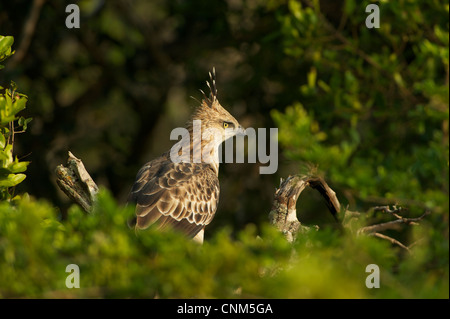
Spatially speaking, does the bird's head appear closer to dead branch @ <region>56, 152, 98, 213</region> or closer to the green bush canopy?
the green bush canopy

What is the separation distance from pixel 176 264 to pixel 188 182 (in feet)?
10.8

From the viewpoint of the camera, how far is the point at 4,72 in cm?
884

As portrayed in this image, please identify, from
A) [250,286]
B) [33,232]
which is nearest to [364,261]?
[250,286]

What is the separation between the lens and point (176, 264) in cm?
320

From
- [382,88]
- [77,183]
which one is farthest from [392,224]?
[77,183]

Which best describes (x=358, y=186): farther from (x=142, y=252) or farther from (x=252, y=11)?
(x=252, y=11)

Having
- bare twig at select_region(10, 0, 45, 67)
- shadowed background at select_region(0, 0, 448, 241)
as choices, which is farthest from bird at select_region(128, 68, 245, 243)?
bare twig at select_region(10, 0, 45, 67)

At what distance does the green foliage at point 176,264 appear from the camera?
10.4 ft

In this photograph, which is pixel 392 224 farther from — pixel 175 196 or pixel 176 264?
pixel 175 196

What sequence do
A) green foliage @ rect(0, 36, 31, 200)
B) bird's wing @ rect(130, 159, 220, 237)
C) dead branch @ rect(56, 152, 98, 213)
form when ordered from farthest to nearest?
bird's wing @ rect(130, 159, 220, 237)
dead branch @ rect(56, 152, 98, 213)
green foliage @ rect(0, 36, 31, 200)

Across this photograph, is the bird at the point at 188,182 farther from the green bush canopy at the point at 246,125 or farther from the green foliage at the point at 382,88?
the green foliage at the point at 382,88

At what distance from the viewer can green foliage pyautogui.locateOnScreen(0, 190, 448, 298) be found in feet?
10.4

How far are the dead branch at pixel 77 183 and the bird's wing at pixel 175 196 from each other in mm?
632
